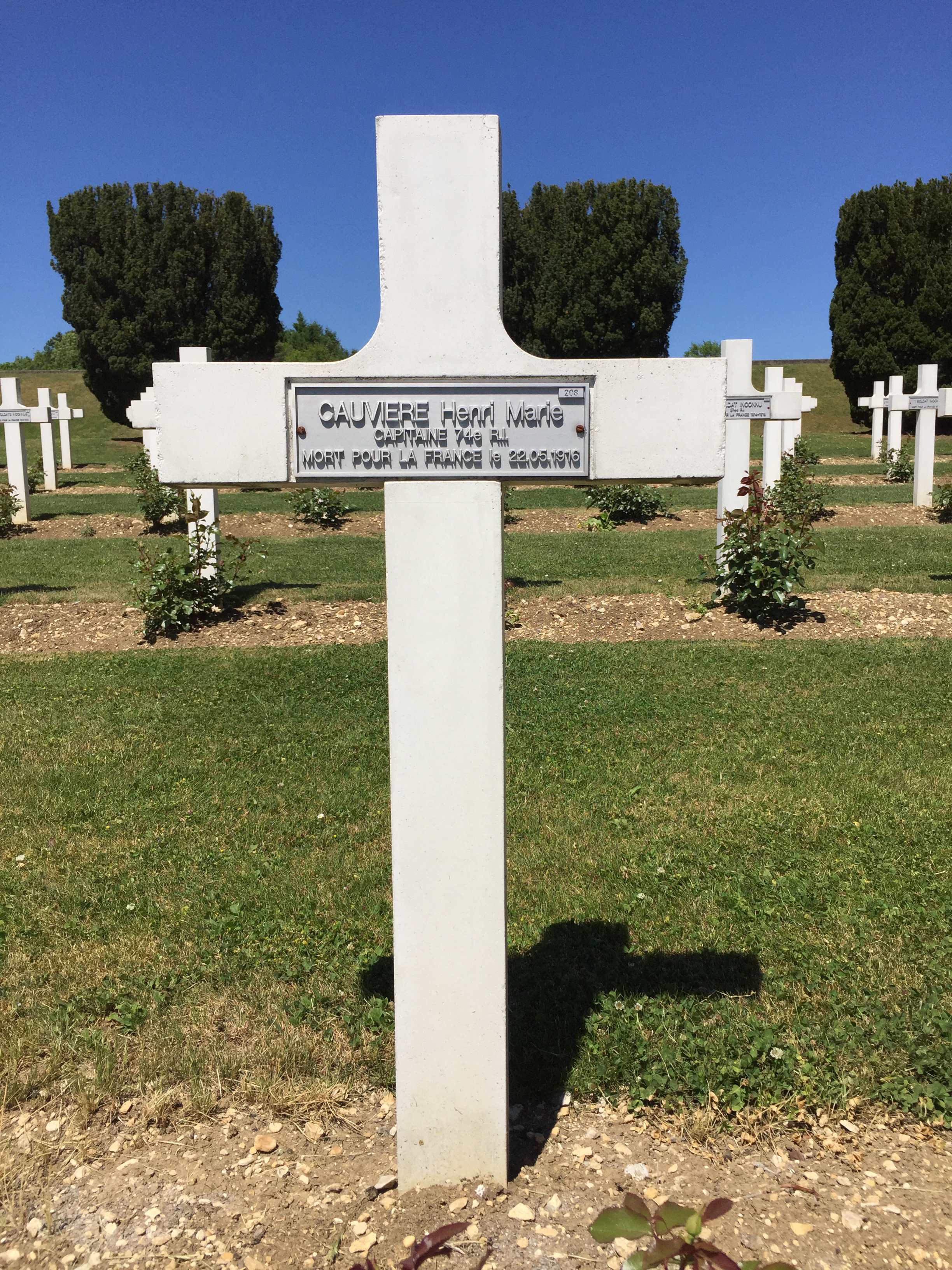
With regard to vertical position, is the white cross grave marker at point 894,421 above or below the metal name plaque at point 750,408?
above

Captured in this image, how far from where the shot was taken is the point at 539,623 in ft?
28.7

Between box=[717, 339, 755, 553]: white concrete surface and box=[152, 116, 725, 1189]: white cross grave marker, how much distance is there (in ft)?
22.4

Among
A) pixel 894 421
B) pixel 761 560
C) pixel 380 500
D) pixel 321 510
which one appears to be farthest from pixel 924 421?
pixel 321 510

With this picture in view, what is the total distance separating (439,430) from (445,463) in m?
0.08

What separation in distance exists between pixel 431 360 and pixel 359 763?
337 centimetres

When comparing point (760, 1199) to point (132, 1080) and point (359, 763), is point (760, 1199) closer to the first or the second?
point (132, 1080)

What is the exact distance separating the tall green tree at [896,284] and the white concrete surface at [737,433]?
23106mm

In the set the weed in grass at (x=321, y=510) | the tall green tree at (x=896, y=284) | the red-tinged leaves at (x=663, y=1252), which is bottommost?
the red-tinged leaves at (x=663, y=1252)

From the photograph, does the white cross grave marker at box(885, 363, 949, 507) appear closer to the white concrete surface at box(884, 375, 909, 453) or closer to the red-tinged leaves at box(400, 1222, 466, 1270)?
the white concrete surface at box(884, 375, 909, 453)

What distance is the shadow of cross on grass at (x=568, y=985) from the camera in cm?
285

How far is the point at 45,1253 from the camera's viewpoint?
228cm

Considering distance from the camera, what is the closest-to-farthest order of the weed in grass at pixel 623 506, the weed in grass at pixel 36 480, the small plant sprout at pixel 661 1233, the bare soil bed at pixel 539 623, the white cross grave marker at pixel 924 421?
the small plant sprout at pixel 661 1233
the bare soil bed at pixel 539 623
the white cross grave marker at pixel 924 421
the weed in grass at pixel 623 506
the weed in grass at pixel 36 480

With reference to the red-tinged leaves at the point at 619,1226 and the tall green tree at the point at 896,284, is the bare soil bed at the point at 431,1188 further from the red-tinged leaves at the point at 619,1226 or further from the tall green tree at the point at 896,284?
the tall green tree at the point at 896,284

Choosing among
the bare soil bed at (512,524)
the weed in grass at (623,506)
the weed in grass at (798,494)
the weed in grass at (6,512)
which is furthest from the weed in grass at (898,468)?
the weed in grass at (6,512)
